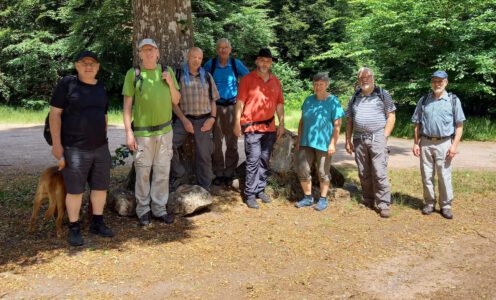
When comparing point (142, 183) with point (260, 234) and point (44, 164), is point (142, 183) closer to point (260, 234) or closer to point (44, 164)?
point (260, 234)

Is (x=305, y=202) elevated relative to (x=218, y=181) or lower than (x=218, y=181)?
lower

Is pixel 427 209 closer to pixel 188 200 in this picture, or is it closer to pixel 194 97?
pixel 188 200

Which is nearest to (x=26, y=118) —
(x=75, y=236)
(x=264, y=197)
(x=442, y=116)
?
(x=264, y=197)

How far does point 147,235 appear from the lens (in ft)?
16.3

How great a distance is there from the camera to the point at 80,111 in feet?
14.6

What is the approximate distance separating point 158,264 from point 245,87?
2510 millimetres

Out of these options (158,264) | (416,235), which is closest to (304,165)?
(416,235)

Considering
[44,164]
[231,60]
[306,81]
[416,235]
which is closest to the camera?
[416,235]

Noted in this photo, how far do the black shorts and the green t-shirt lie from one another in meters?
0.49

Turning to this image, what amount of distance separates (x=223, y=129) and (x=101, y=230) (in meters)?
2.25

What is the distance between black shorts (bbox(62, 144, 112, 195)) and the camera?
453 cm

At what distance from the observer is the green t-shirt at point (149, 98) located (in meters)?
4.84

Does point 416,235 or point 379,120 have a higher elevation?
point 379,120

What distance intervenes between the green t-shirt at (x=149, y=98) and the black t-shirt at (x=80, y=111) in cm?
37
